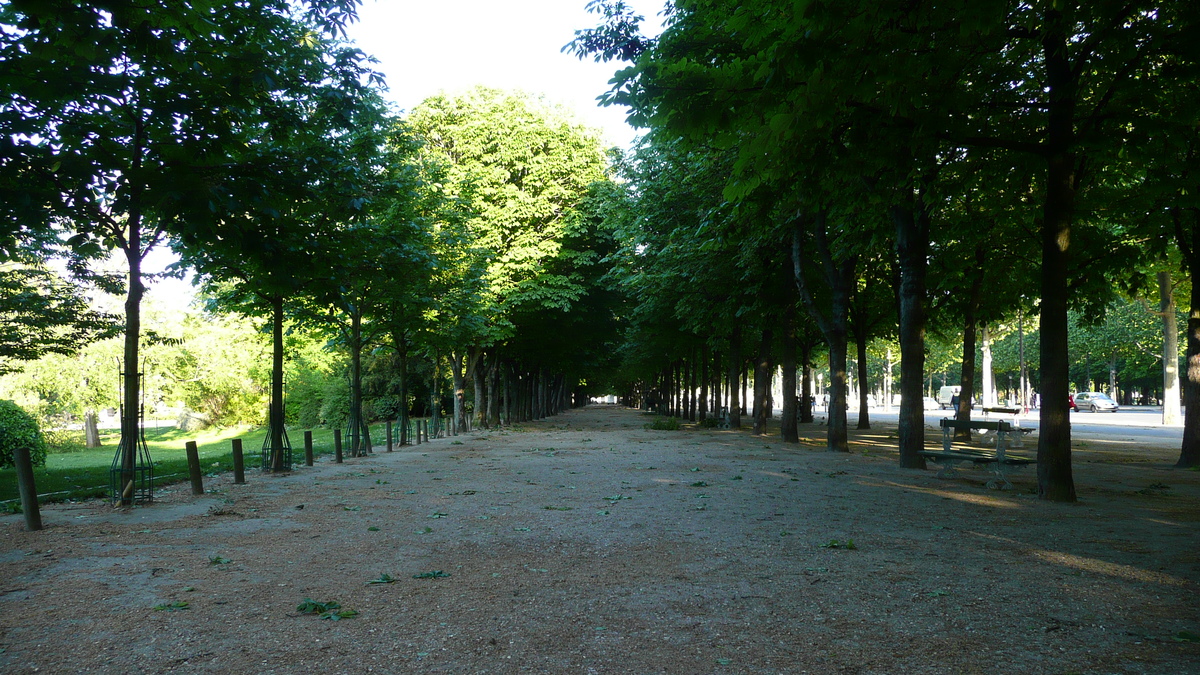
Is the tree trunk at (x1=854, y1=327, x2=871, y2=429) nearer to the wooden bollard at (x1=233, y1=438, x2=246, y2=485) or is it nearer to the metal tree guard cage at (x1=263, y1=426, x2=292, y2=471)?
the metal tree guard cage at (x1=263, y1=426, x2=292, y2=471)

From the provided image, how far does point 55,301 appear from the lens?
1270 centimetres

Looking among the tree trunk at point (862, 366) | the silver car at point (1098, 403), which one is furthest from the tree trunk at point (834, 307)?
the silver car at point (1098, 403)

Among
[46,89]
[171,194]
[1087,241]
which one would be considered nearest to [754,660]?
[171,194]

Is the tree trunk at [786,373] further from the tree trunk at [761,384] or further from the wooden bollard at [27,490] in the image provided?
the wooden bollard at [27,490]

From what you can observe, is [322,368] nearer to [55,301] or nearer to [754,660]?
[55,301]

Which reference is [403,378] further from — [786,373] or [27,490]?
[27,490]

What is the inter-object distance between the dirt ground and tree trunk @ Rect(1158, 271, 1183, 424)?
Result: 54.4 ft

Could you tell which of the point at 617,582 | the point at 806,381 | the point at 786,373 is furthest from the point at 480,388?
the point at 617,582

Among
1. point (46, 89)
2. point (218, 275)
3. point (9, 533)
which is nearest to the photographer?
point (46, 89)

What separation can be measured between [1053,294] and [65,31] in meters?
11.3

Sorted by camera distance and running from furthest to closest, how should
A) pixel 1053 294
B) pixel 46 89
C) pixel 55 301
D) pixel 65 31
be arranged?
pixel 55 301
pixel 1053 294
pixel 46 89
pixel 65 31

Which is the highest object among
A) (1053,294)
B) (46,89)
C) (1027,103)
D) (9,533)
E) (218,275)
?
(1027,103)

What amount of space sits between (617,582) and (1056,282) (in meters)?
7.56

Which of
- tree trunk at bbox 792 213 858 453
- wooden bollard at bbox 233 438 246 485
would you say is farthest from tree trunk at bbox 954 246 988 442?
wooden bollard at bbox 233 438 246 485
